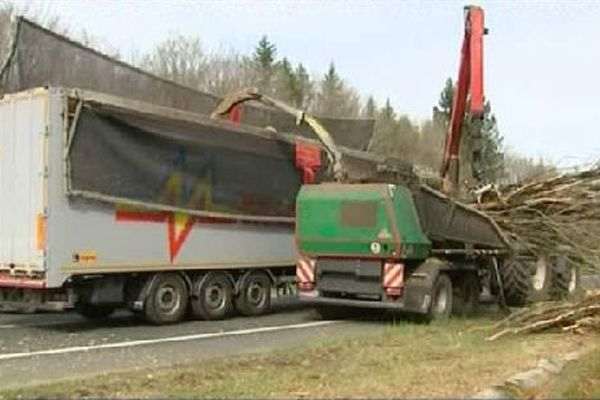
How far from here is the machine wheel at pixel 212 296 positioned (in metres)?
17.0

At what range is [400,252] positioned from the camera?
1641 cm

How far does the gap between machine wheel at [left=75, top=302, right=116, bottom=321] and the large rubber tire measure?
7329mm

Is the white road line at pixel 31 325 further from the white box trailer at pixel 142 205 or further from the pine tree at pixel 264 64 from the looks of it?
the pine tree at pixel 264 64

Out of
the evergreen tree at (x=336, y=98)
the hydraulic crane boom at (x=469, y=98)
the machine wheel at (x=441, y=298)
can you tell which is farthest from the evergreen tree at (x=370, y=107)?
the machine wheel at (x=441, y=298)

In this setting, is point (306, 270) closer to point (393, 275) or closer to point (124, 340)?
point (393, 275)

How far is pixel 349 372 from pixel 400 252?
6.68m

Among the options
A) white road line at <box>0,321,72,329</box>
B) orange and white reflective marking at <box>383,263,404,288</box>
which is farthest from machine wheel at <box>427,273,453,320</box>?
white road line at <box>0,321,72,329</box>

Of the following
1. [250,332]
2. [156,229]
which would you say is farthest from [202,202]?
[250,332]

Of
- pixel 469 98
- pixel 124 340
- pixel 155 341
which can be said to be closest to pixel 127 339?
pixel 124 340

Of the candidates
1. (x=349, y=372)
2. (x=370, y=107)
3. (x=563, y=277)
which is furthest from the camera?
(x=370, y=107)

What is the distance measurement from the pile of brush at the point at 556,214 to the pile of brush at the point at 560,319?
364cm

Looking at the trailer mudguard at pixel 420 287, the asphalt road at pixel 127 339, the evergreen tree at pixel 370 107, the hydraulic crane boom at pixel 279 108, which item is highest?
the evergreen tree at pixel 370 107

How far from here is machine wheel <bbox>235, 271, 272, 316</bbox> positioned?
59.4 feet

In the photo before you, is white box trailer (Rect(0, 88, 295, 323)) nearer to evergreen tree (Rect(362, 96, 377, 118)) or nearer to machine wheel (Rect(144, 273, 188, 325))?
machine wheel (Rect(144, 273, 188, 325))
